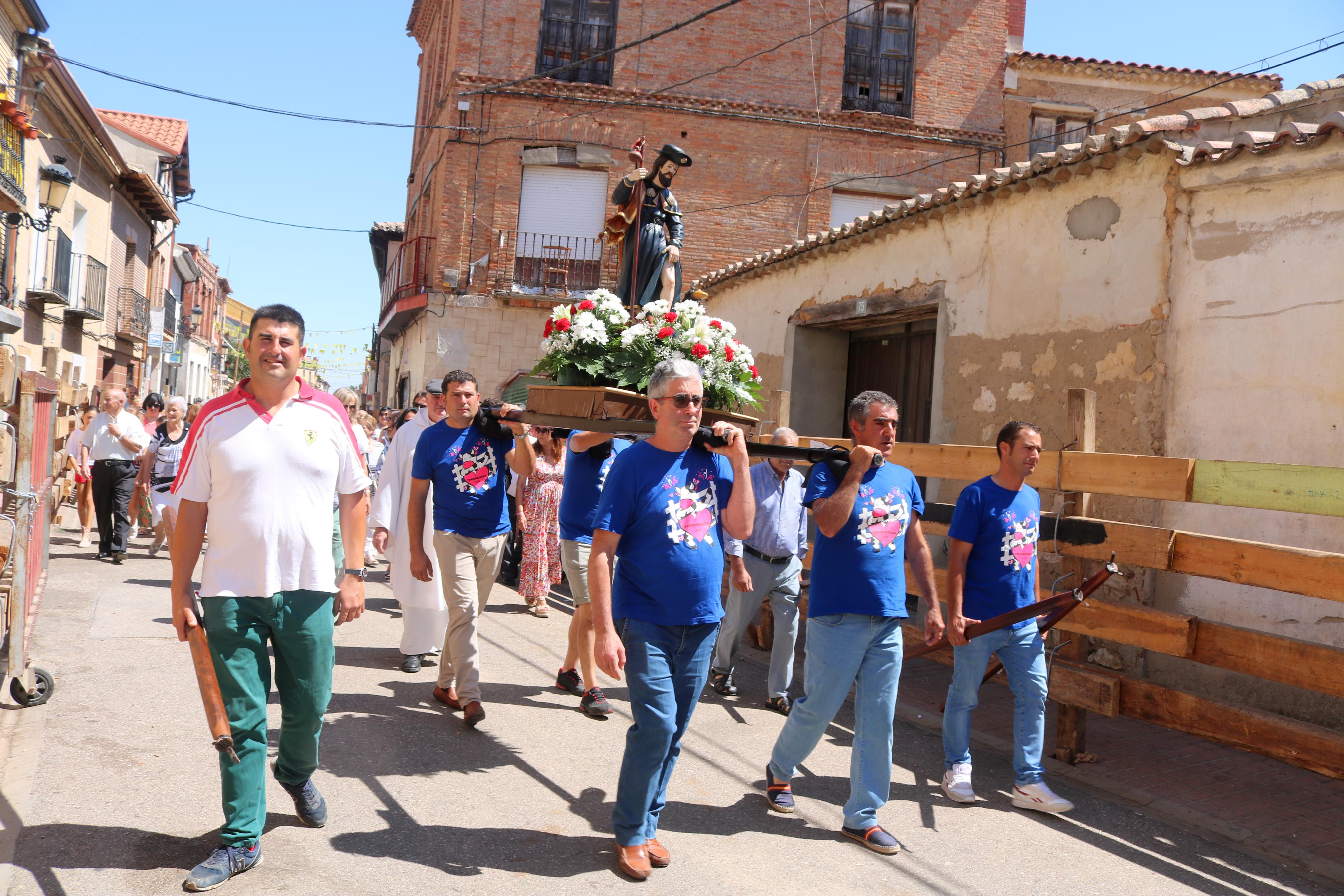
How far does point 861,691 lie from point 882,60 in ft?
64.4

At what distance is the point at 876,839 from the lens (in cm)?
437

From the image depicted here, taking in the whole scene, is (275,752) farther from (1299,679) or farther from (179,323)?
(179,323)

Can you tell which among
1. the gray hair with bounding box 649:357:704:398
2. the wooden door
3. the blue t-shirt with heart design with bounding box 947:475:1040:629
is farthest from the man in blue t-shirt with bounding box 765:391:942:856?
the wooden door

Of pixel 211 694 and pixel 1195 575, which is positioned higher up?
pixel 1195 575

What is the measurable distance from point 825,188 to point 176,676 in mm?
17237

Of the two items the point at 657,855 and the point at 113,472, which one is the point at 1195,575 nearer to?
the point at 657,855

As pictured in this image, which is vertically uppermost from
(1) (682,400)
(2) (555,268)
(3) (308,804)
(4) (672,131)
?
(4) (672,131)

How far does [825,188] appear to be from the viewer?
2102cm

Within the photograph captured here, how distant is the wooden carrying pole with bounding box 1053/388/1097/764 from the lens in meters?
5.93

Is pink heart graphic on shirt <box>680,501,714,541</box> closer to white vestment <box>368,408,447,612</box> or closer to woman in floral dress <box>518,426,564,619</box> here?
white vestment <box>368,408,447,612</box>

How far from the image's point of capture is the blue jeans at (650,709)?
12.8ft

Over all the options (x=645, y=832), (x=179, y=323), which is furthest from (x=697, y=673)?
(x=179, y=323)

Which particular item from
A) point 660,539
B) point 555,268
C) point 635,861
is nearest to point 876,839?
point 635,861

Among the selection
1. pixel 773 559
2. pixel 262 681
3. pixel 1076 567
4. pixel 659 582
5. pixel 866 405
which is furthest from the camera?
pixel 773 559
